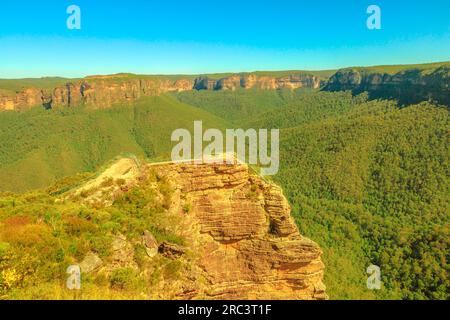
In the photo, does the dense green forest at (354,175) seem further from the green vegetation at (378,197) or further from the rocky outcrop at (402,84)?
the rocky outcrop at (402,84)

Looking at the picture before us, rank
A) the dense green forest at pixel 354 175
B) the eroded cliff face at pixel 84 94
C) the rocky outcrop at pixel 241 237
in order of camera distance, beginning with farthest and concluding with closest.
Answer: the eroded cliff face at pixel 84 94 → the dense green forest at pixel 354 175 → the rocky outcrop at pixel 241 237

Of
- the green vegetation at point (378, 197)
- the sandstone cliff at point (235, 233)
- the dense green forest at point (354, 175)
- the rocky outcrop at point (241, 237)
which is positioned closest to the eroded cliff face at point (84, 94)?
the dense green forest at point (354, 175)

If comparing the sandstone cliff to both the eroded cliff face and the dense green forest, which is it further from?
the eroded cliff face


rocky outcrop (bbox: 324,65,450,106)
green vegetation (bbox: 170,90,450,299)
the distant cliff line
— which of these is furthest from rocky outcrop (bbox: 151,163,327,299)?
the distant cliff line

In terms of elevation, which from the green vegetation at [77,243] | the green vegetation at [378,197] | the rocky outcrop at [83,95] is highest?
the rocky outcrop at [83,95]

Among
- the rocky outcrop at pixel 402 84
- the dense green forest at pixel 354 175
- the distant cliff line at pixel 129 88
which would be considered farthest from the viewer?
the distant cliff line at pixel 129 88
